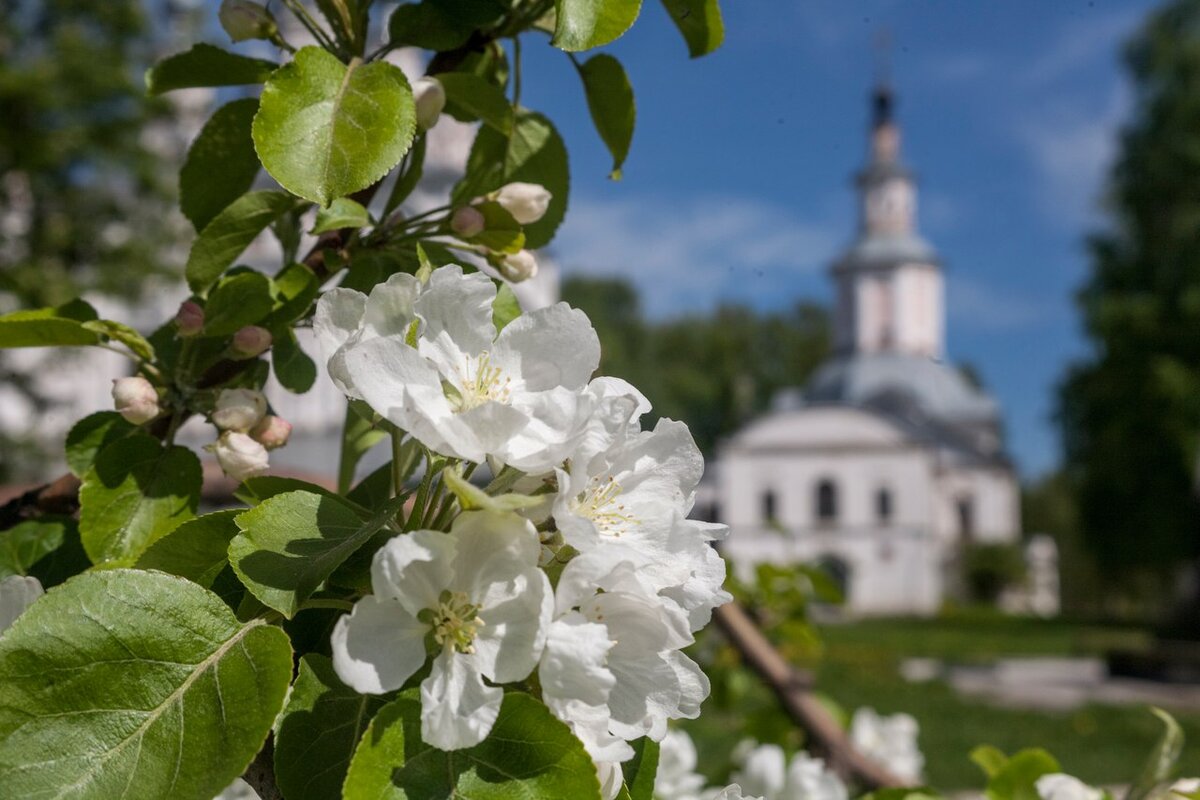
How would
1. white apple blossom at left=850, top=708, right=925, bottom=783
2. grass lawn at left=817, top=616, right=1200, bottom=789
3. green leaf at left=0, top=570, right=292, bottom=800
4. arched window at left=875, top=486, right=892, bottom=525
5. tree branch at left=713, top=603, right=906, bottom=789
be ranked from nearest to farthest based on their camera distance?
1. green leaf at left=0, top=570, right=292, bottom=800
2. tree branch at left=713, top=603, right=906, bottom=789
3. white apple blossom at left=850, top=708, right=925, bottom=783
4. grass lawn at left=817, top=616, right=1200, bottom=789
5. arched window at left=875, top=486, right=892, bottom=525

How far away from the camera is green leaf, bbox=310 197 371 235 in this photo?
83 centimetres

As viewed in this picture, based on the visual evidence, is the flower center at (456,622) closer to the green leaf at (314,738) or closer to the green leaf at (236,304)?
the green leaf at (314,738)

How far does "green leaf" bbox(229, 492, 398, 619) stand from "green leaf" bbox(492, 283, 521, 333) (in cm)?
26

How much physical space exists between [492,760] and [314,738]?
94 mm

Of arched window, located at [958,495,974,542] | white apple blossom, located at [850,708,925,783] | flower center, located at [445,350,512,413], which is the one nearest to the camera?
flower center, located at [445,350,512,413]

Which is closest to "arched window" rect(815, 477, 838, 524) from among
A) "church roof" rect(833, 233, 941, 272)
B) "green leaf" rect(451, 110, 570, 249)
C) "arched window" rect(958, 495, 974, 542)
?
"arched window" rect(958, 495, 974, 542)

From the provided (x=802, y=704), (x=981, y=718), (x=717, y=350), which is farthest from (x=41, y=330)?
(x=717, y=350)

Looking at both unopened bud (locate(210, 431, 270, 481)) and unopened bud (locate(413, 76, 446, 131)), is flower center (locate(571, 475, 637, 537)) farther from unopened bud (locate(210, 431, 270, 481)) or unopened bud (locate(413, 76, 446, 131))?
unopened bud (locate(413, 76, 446, 131))

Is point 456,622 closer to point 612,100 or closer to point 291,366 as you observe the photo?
point 291,366

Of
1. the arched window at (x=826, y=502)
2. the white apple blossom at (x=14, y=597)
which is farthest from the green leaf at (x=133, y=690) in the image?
the arched window at (x=826, y=502)

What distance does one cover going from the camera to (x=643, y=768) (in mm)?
721

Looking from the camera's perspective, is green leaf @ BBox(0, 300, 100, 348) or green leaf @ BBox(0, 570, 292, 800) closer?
green leaf @ BBox(0, 570, 292, 800)

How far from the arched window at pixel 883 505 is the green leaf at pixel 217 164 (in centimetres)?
4050

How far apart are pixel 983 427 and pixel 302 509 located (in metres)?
45.5
